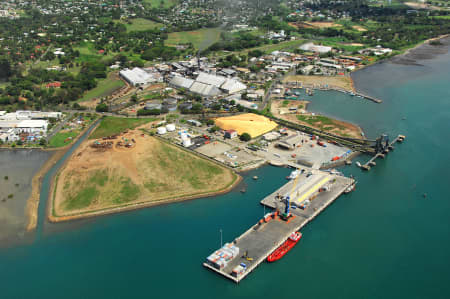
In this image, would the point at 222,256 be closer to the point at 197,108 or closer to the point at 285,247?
the point at 285,247

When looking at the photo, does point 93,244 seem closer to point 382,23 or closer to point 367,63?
point 367,63

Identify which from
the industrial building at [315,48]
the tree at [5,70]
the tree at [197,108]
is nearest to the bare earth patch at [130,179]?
the tree at [197,108]

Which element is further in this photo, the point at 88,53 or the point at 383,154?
the point at 88,53

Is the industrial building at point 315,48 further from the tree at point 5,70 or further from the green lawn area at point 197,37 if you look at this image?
the tree at point 5,70

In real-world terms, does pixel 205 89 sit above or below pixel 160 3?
below

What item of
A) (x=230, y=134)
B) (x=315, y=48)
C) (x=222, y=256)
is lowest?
(x=222, y=256)

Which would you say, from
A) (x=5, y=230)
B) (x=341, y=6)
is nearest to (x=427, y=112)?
(x=5, y=230)

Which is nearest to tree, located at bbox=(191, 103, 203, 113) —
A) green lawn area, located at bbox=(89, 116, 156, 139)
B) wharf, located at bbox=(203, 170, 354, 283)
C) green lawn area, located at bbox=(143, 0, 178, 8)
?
green lawn area, located at bbox=(89, 116, 156, 139)

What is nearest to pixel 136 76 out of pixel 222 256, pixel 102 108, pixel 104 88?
pixel 104 88
